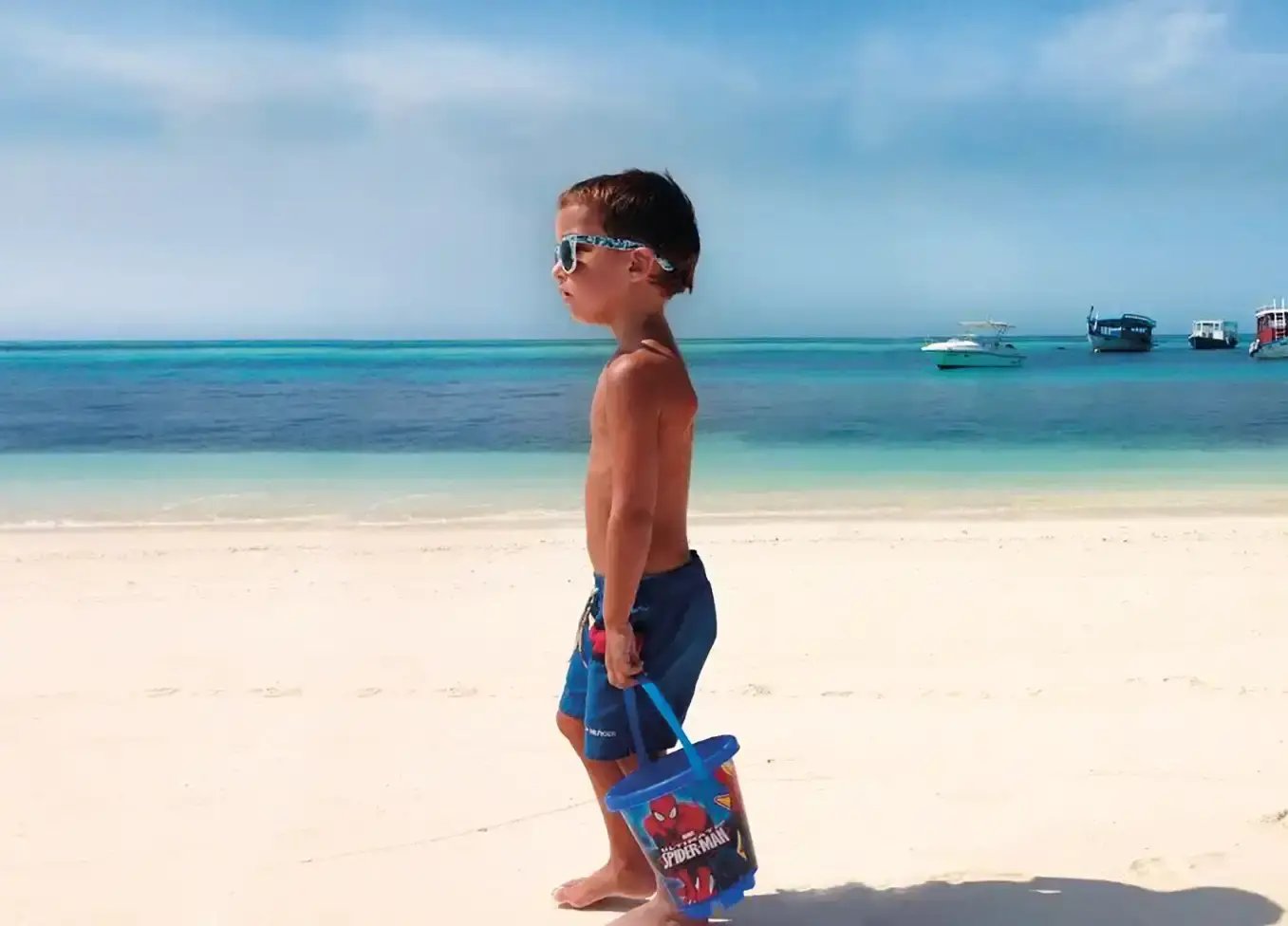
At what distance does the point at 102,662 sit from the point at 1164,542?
7184 mm

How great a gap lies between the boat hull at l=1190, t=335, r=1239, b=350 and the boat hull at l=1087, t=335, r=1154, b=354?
19.3 feet

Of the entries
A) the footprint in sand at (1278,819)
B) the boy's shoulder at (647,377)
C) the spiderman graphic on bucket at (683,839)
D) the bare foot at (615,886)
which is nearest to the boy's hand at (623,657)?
the spiderman graphic on bucket at (683,839)

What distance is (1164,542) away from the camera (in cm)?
890

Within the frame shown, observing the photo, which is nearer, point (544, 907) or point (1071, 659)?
point (544, 907)

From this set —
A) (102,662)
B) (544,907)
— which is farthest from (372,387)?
(544,907)

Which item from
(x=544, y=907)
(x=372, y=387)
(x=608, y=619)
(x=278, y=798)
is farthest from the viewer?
(x=372, y=387)

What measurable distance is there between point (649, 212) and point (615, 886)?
1575 millimetres

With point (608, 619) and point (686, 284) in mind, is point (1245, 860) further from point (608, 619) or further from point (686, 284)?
point (686, 284)

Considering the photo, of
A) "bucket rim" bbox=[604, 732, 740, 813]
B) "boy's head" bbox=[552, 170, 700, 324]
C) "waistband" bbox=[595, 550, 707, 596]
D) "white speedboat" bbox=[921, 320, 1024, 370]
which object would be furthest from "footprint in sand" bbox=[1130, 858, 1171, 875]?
"white speedboat" bbox=[921, 320, 1024, 370]

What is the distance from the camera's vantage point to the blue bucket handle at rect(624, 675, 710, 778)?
8.11ft

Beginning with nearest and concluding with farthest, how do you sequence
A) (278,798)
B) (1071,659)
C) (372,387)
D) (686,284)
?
(686,284), (278,798), (1071,659), (372,387)

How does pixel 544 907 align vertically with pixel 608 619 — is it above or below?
below

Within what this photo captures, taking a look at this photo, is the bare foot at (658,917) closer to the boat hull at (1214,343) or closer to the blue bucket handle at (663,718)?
the blue bucket handle at (663,718)

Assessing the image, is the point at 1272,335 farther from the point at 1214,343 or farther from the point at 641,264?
the point at 641,264
